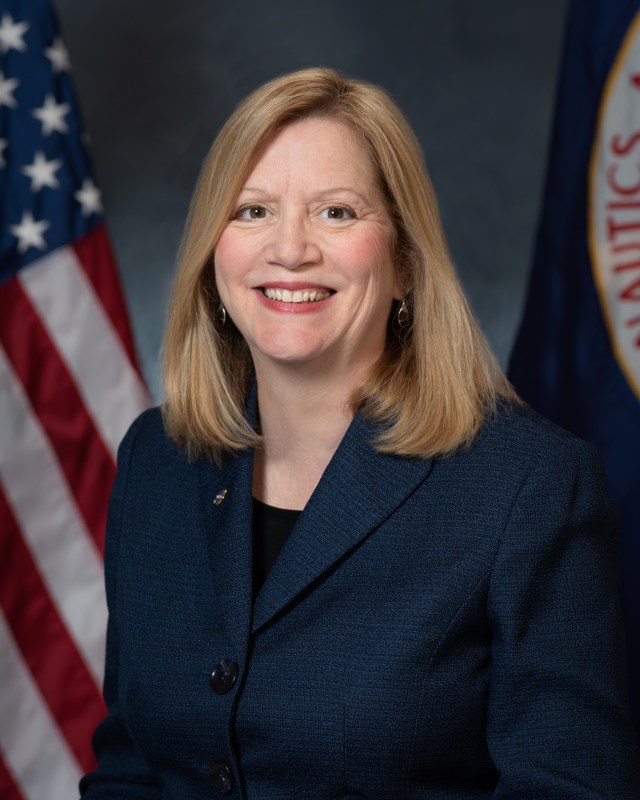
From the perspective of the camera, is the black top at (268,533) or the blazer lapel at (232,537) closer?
the blazer lapel at (232,537)

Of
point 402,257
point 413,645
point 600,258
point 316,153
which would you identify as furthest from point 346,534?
point 600,258

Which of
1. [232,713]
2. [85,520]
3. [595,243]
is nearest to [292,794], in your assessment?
[232,713]

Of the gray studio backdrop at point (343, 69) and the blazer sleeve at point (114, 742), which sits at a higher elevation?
the gray studio backdrop at point (343, 69)

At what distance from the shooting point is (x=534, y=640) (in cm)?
154

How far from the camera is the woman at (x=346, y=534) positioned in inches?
61.5

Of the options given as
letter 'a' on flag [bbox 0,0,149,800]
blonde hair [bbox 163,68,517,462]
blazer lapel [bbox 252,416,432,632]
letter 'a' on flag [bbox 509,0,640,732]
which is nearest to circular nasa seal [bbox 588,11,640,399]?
letter 'a' on flag [bbox 509,0,640,732]

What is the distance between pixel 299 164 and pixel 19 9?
1209 millimetres

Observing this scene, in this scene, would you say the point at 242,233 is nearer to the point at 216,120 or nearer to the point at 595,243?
the point at 595,243

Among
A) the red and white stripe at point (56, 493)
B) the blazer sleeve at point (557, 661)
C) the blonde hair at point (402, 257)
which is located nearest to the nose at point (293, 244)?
the blonde hair at point (402, 257)

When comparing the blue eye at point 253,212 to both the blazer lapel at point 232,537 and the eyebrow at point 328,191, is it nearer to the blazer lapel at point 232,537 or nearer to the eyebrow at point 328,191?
the eyebrow at point 328,191

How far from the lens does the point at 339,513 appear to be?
1.72 meters

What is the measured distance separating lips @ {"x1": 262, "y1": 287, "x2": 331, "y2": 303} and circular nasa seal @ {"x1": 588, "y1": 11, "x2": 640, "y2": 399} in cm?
94

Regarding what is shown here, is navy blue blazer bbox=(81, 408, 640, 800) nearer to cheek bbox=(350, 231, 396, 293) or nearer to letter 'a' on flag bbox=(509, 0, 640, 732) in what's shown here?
cheek bbox=(350, 231, 396, 293)

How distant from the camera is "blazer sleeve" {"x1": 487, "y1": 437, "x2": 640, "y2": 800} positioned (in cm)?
153
